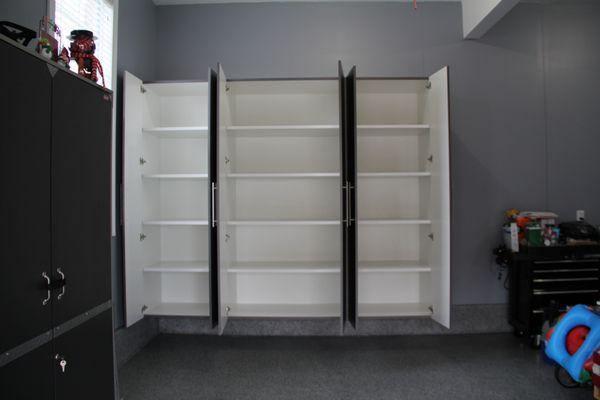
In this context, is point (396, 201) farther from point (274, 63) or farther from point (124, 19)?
point (124, 19)

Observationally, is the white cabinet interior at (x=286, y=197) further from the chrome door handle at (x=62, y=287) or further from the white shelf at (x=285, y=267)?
the chrome door handle at (x=62, y=287)

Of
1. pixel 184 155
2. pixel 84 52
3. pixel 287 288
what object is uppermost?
pixel 84 52

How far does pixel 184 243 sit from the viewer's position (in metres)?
3.12

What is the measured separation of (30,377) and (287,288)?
6.78ft

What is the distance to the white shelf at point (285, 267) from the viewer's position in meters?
2.70

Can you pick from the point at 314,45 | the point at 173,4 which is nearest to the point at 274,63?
the point at 314,45

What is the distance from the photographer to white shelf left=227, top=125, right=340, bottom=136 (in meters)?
2.70

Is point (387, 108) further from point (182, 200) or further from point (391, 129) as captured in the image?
point (182, 200)

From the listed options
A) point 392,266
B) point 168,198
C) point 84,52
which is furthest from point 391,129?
point 84,52

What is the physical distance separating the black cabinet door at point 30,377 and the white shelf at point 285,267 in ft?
4.71

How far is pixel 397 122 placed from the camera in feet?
10.2

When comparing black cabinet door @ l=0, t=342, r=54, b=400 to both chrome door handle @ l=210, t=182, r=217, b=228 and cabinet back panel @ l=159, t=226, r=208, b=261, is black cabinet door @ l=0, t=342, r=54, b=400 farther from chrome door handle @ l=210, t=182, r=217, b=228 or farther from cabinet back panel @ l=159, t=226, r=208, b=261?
cabinet back panel @ l=159, t=226, r=208, b=261

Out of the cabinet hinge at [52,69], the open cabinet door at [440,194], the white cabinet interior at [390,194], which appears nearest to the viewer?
the cabinet hinge at [52,69]

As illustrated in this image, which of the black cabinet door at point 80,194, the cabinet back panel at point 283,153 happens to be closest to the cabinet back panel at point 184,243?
the cabinet back panel at point 283,153
